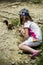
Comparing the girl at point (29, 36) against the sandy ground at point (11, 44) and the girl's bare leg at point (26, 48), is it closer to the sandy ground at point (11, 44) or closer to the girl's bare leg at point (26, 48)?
the girl's bare leg at point (26, 48)

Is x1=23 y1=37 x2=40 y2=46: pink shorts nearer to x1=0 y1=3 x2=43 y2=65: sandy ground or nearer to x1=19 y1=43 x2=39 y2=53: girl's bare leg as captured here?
x1=19 y1=43 x2=39 y2=53: girl's bare leg

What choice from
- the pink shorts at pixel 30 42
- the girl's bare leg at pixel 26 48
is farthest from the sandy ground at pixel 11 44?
the pink shorts at pixel 30 42

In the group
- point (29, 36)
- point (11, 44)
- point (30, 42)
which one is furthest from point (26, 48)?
point (11, 44)

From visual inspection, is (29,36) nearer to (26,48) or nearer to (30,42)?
(30,42)

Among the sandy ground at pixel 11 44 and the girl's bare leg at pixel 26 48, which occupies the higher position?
the girl's bare leg at pixel 26 48

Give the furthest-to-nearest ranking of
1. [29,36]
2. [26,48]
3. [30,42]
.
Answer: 1. [29,36]
2. [30,42]
3. [26,48]

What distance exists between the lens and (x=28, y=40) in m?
6.93

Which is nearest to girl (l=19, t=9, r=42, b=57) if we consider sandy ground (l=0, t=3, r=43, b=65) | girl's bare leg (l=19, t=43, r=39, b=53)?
girl's bare leg (l=19, t=43, r=39, b=53)

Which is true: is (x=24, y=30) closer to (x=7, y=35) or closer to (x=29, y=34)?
(x=29, y=34)

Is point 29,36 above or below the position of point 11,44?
above

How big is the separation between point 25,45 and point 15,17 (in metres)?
2.90

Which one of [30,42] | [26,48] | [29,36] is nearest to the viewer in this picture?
[26,48]

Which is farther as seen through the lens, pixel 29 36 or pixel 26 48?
pixel 29 36

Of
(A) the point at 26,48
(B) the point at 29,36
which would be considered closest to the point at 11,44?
(B) the point at 29,36
